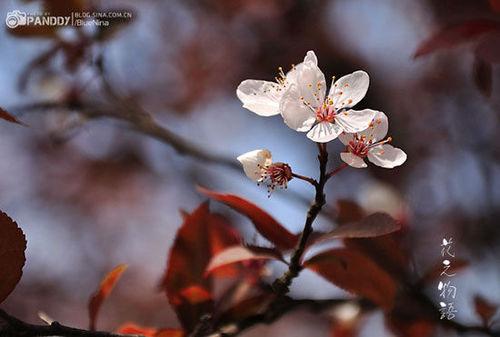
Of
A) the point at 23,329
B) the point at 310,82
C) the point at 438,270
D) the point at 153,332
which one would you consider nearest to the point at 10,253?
the point at 23,329

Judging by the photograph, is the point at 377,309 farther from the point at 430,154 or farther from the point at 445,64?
the point at 445,64

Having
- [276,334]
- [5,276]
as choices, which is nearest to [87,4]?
[5,276]

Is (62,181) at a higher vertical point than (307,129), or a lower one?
higher

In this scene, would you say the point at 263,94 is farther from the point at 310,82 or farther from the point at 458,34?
the point at 458,34

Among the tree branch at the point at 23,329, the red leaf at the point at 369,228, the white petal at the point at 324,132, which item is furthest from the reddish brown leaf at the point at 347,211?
the tree branch at the point at 23,329

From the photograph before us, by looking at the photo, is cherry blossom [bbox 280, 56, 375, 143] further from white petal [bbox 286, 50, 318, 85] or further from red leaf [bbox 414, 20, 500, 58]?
red leaf [bbox 414, 20, 500, 58]

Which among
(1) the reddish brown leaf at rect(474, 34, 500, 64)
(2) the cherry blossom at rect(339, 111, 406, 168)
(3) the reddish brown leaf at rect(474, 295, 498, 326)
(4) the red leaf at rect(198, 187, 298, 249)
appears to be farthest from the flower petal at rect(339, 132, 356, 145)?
(3) the reddish brown leaf at rect(474, 295, 498, 326)
